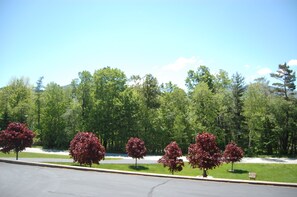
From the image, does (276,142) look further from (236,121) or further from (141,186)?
(141,186)

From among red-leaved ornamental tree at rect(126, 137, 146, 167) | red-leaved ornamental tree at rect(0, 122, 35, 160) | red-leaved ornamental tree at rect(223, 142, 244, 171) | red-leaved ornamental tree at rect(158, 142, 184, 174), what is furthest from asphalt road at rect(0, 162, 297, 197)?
red-leaved ornamental tree at rect(223, 142, 244, 171)

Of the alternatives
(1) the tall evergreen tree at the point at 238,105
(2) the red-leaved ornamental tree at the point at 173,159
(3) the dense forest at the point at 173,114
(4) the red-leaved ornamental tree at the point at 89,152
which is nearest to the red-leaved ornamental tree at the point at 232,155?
(2) the red-leaved ornamental tree at the point at 173,159

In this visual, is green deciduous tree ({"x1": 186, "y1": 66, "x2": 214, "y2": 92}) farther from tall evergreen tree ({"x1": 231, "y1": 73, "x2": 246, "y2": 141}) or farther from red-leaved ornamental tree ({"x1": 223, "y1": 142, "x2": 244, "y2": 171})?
red-leaved ornamental tree ({"x1": 223, "y1": 142, "x2": 244, "y2": 171})

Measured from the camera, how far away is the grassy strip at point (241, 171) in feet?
92.3

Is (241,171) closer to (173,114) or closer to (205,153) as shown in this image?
(205,153)

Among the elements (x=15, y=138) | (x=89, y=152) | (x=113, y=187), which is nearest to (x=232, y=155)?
(x=89, y=152)

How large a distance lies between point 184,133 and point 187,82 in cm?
1701

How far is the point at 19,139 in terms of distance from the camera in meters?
28.5

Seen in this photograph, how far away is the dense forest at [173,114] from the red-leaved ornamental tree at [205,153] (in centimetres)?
3063

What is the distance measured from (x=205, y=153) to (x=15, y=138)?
19.8 meters

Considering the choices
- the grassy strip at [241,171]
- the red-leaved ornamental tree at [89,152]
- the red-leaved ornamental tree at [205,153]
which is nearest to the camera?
the red-leaved ornamental tree at [205,153]

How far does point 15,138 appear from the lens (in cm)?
2830

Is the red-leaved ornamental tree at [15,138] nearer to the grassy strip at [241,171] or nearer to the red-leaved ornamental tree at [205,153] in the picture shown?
the grassy strip at [241,171]

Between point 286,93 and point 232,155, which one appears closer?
point 232,155
